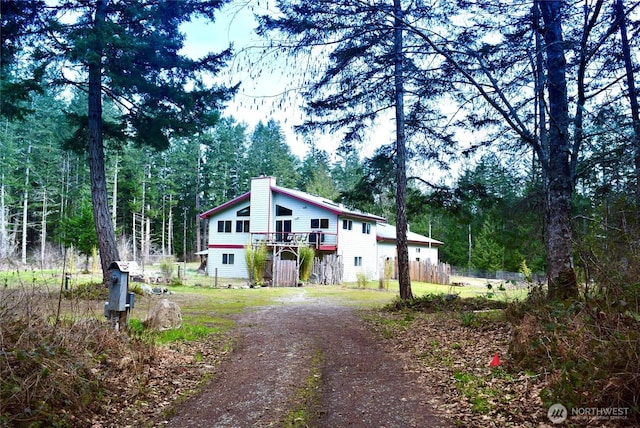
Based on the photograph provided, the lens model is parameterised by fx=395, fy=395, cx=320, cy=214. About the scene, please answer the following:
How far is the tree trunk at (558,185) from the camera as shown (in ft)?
20.2

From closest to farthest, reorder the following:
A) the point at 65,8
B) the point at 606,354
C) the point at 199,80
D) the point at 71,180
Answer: the point at 606,354
the point at 65,8
the point at 199,80
the point at 71,180

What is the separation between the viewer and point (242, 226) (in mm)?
28484

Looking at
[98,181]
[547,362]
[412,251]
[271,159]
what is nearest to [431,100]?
[547,362]

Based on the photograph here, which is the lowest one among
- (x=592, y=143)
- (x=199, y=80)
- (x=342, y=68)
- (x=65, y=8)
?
(x=592, y=143)

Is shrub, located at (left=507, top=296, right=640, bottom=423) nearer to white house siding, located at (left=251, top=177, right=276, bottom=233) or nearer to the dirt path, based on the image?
the dirt path

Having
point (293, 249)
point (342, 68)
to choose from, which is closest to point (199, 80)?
point (342, 68)

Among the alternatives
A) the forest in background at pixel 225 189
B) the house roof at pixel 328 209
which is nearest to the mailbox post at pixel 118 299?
the forest in background at pixel 225 189

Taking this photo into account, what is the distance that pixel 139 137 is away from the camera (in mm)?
13609

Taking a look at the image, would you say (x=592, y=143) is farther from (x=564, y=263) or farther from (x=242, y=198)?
(x=242, y=198)

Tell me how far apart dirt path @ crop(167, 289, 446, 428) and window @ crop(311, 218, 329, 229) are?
17552 millimetres

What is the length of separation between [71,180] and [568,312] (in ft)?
154

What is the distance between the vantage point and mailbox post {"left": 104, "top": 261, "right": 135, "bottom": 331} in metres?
5.96

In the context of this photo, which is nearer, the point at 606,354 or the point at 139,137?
the point at 606,354

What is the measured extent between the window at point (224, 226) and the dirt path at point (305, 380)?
2149 centimetres
